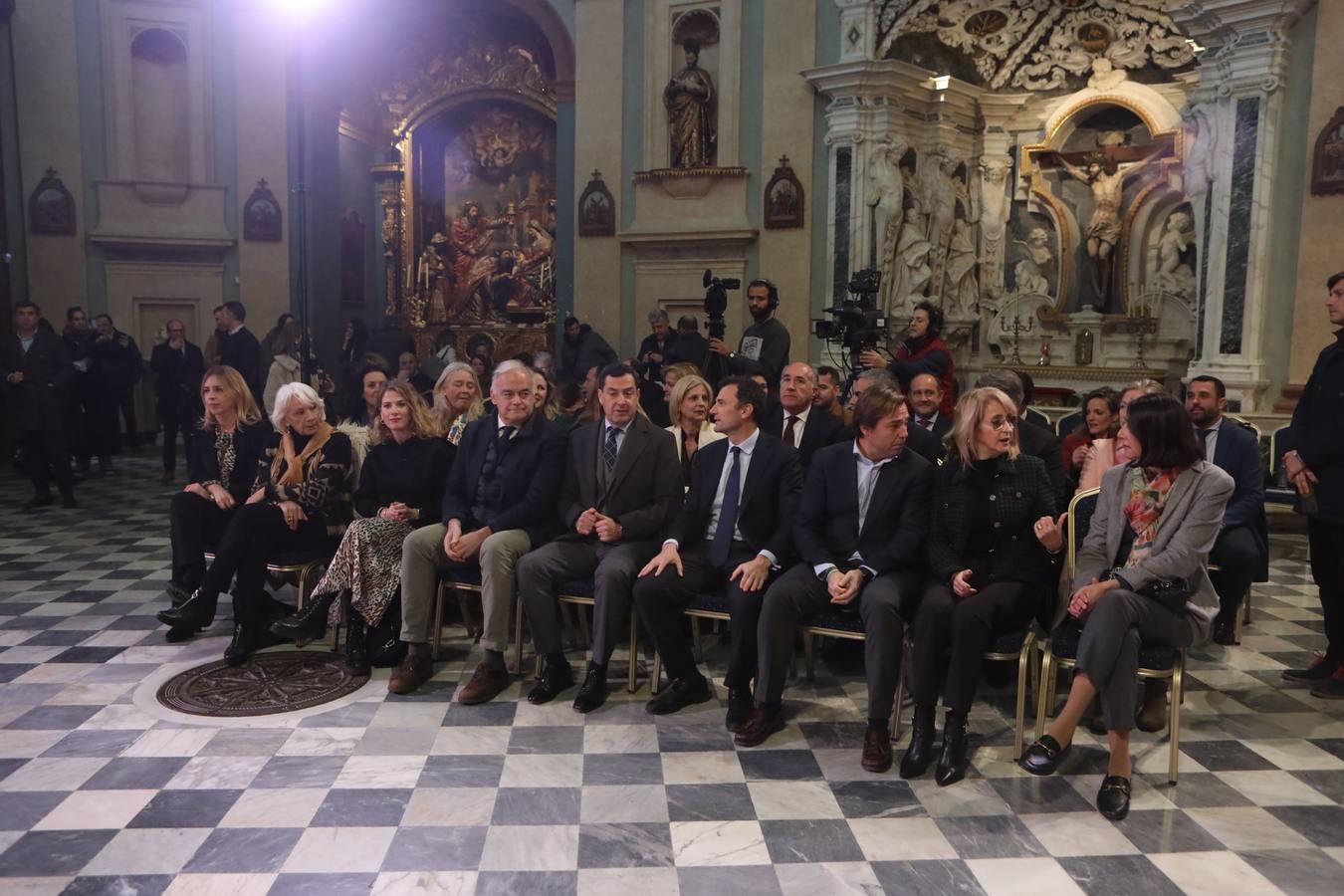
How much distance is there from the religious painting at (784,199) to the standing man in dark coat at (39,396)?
6.18 meters

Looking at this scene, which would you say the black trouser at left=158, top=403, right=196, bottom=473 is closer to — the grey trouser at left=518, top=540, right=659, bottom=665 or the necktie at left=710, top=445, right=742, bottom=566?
the grey trouser at left=518, top=540, right=659, bottom=665

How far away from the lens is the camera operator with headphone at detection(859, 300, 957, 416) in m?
5.90

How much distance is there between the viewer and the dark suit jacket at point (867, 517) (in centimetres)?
396

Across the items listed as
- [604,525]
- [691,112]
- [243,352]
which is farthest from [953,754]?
[691,112]

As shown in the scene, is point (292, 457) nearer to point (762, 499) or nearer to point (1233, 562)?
point (762, 499)

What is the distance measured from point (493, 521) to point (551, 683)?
0.73 m

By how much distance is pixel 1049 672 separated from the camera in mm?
3719

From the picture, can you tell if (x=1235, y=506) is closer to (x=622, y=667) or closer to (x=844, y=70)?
(x=622, y=667)

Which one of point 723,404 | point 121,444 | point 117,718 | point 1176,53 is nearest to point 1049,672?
point 723,404

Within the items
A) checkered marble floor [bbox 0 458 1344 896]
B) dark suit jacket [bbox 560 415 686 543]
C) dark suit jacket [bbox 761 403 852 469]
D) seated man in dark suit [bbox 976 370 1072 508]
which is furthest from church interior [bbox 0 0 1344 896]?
dark suit jacket [bbox 761 403 852 469]

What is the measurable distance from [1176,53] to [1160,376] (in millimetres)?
2878

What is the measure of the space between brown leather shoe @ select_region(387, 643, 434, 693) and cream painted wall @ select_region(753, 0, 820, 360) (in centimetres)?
655

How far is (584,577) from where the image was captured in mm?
4434

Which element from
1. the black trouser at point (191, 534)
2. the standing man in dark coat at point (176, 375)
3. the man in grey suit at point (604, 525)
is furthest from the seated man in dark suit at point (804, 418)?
the standing man in dark coat at point (176, 375)
